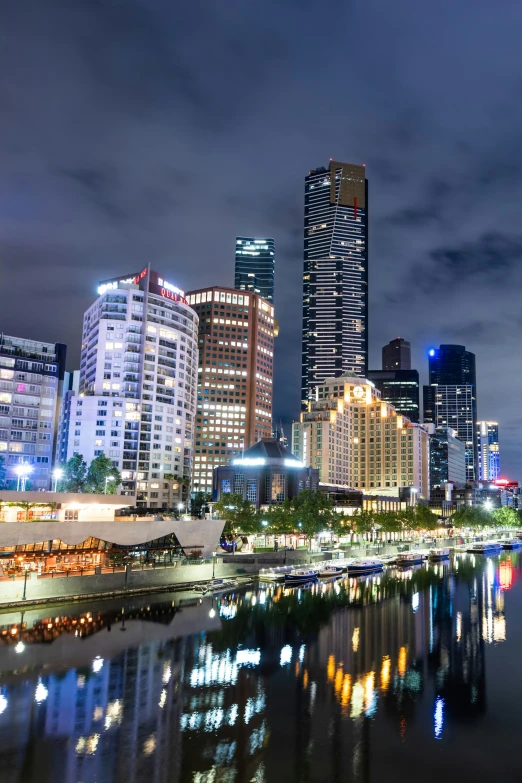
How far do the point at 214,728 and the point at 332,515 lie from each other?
117640 millimetres

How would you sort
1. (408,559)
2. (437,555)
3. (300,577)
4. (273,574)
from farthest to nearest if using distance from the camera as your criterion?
(437,555) → (408,559) → (273,574) → (300,577)

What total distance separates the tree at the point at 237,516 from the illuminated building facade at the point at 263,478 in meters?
30.2

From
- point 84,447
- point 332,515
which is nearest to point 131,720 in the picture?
point 332,515

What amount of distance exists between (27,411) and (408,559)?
11961 centimetres

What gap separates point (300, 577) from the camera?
115 metres

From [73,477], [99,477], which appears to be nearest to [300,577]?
[99,477]

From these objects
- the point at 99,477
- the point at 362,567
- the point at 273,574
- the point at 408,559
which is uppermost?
the point at 99,477

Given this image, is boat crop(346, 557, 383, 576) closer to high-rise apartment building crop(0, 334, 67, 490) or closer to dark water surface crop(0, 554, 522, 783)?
dark water surface crop(0, 554, 522, 783)

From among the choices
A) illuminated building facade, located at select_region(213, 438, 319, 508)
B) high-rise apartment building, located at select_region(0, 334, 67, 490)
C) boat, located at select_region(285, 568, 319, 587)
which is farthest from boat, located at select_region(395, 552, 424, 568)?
high-rise apartment building, located at select_region(0, 334, 67, 490)

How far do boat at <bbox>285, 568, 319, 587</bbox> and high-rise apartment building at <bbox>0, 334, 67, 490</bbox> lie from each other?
9819 centimetres

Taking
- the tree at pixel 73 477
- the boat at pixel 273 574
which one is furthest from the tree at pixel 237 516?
the tree at pixel 73 477

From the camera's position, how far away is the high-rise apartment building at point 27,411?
18025 centimetres

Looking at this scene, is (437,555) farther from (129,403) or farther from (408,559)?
(129,403)

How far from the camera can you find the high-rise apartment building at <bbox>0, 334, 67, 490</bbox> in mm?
180250
